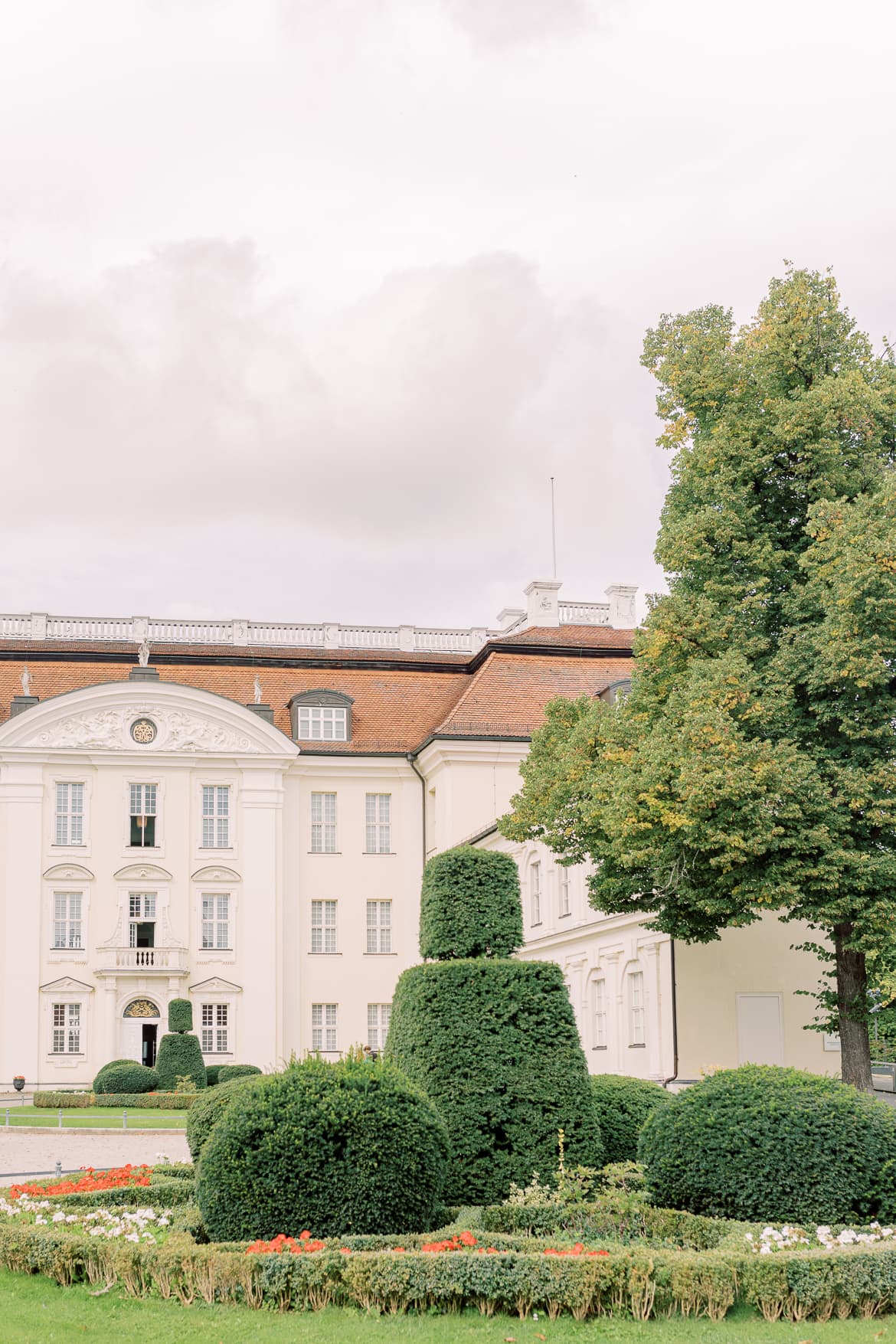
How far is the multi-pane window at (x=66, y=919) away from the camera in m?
44.8

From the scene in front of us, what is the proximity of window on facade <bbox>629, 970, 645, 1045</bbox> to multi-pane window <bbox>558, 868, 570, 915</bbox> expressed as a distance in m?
5.28

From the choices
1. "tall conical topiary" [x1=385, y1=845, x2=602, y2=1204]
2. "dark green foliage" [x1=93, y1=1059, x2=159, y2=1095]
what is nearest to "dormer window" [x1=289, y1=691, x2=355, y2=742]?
"dark green foliage" [x1=93, y1=1059, x2=159, y2=1095]

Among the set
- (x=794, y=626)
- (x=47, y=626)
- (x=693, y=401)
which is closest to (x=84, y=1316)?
(x=794, y=626)

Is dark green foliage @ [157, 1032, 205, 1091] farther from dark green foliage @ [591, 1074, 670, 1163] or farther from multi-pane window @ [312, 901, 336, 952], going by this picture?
dark green foliage @ [591, 1074, 670, 1163]

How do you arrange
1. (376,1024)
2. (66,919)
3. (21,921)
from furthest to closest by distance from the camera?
(376,1024) < (66,919) < (21,921)

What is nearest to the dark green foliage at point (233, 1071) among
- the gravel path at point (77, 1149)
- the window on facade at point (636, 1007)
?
the gravel path at point (77, 1149)

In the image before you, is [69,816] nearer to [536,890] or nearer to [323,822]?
[323,822]

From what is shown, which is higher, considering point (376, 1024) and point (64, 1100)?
point (376, 1024)

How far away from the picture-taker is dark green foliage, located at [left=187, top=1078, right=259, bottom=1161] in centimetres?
1409

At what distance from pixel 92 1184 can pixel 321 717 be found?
34077 millimetres

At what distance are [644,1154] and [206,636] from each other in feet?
132

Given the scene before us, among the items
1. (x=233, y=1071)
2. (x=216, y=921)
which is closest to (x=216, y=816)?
(x=216, y=921)

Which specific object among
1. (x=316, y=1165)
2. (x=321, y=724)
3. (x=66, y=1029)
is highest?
(x=321, y=724)

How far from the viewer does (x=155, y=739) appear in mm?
46156
